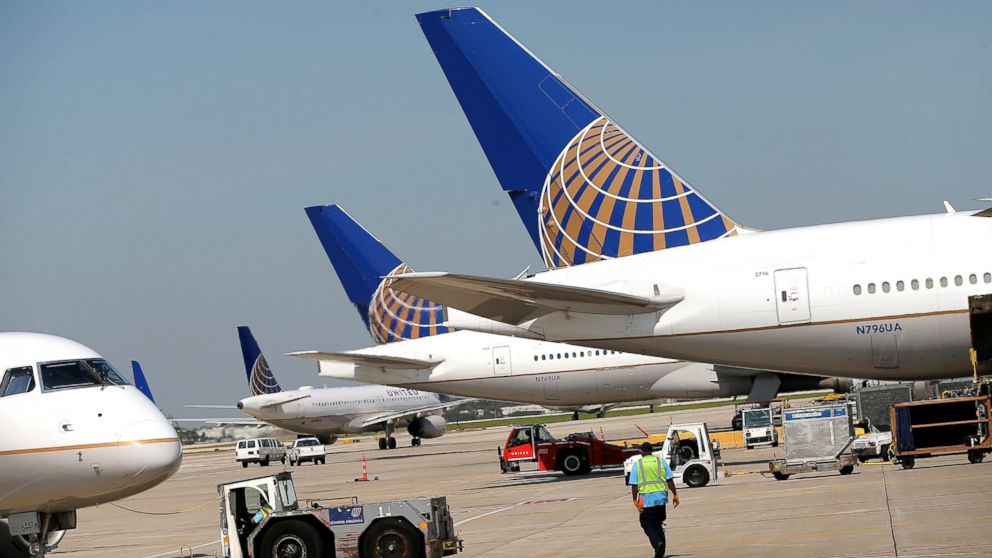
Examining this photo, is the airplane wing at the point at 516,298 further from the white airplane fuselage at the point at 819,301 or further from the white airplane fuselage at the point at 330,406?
the white airplane fuselage at the point at 330,406

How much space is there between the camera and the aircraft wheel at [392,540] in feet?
54.6

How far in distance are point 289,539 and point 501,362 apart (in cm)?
2592

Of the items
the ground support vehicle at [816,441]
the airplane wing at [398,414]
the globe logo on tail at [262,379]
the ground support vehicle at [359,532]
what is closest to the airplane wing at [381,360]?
the ground support vehicle at [816,441]

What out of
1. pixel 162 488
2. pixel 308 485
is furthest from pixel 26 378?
pixel 162 488

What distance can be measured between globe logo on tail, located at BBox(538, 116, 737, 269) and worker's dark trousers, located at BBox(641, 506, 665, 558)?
9387 mm

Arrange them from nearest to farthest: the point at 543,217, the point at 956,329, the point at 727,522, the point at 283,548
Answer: the point at 283,548, the point at 727,522, the point at 956,329, the point at 543,217

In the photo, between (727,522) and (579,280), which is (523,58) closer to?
(579,280)

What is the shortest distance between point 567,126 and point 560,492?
32.1ft

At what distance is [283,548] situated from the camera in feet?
56.1

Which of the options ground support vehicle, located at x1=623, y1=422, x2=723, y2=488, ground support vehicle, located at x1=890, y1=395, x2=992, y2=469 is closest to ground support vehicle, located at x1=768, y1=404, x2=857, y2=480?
ground support vehicle, located at x1=623, y1=422, x2=723, y2=488

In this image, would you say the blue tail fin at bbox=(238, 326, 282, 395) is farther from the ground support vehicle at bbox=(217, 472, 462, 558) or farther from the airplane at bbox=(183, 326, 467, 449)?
the ground support vehicle at bbox=(217, 472, 462, 558)

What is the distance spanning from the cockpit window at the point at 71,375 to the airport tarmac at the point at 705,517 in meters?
6.35

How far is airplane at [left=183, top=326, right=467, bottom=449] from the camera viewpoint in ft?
247

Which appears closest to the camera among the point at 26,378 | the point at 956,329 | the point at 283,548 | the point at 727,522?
the point at 26,378
